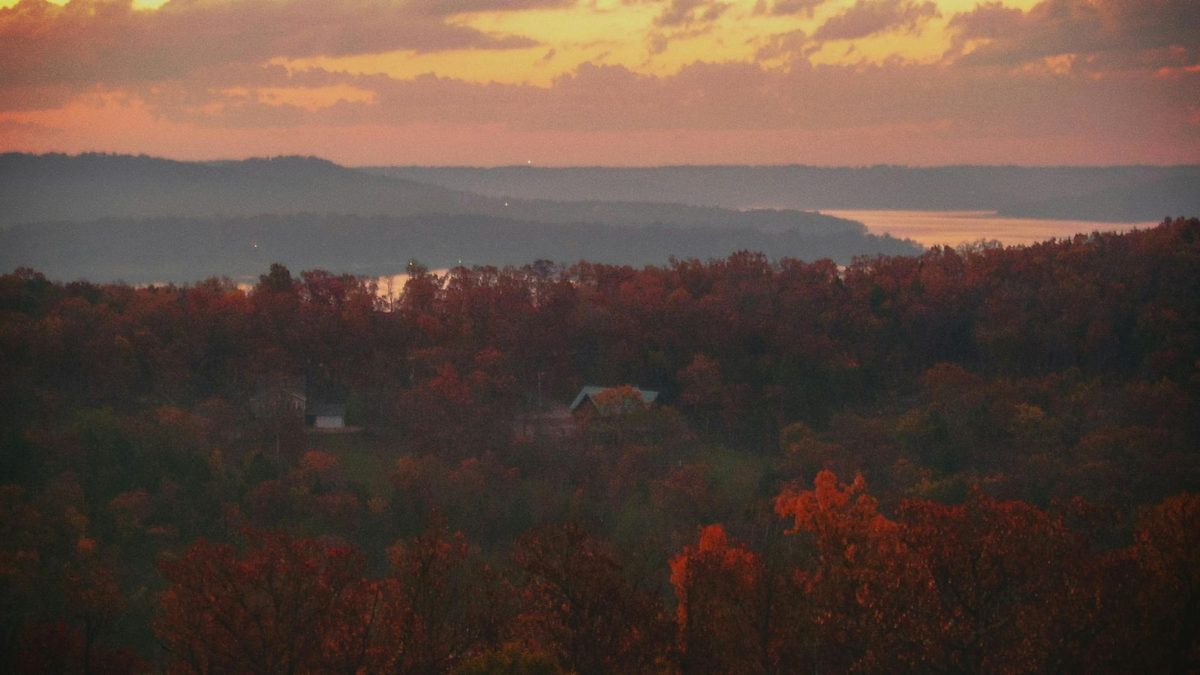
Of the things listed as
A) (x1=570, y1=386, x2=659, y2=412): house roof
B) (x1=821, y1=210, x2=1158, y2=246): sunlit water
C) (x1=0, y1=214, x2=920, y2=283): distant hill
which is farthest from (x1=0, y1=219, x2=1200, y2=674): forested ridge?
(x1=0, y1=214, x2=920, y2=283): distant hill

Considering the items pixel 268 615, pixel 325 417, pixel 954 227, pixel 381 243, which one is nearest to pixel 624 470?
pixel 325 417

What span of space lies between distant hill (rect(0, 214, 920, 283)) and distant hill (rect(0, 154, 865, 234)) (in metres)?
2.15

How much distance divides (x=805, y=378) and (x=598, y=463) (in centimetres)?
808

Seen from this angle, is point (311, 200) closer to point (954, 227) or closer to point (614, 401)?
point (954, 227)

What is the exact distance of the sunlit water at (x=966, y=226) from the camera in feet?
194

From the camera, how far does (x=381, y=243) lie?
79.4m

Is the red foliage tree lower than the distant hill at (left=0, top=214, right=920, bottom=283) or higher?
lower

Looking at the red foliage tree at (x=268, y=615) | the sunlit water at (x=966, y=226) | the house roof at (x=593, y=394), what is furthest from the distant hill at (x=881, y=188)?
the red foliage tree at (x=268, y=615)

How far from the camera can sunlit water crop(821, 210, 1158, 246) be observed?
2325 inches

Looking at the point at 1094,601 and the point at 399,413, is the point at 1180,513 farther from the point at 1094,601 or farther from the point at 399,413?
the point at 399,413

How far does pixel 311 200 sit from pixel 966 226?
43.4m

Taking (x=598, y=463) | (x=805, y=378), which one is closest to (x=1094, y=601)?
(x=598, y=463)

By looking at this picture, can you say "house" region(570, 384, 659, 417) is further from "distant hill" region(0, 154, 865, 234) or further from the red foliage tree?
"distant hill" region(0, 154, 865, 234)

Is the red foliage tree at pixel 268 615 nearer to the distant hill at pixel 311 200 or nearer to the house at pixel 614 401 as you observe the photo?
the house at pixel 614 401
